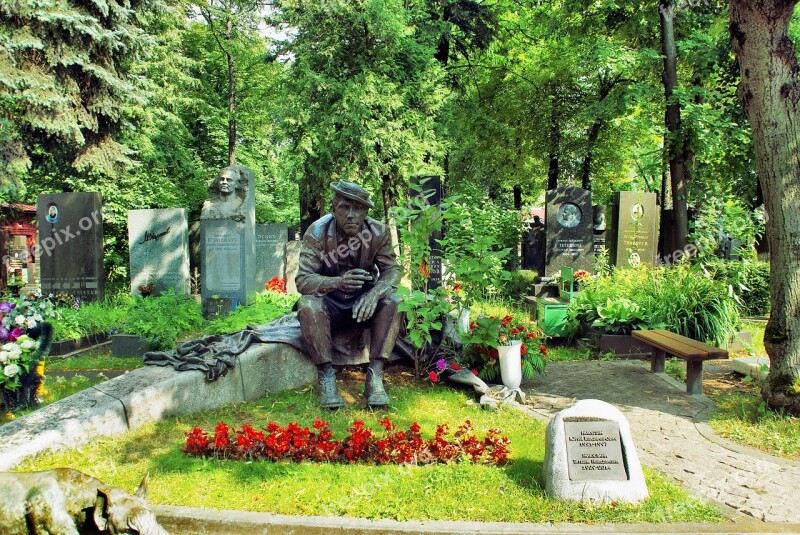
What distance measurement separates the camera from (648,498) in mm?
3492

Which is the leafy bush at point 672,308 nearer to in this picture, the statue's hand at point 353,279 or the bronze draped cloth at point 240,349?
the bronze draped cloth at point 240,349

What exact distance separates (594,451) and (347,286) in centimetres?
260

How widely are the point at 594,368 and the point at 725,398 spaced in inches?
68.2

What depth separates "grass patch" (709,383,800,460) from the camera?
454 cm

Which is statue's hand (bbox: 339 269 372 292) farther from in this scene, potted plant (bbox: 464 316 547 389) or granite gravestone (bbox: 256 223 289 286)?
granite gravestone (bbox: 256 223 289 286)

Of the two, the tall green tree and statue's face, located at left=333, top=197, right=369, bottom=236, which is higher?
the tall green tree

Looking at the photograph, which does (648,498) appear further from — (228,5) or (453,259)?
(228,5)

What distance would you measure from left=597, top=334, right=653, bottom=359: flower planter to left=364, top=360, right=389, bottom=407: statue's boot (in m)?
4.23

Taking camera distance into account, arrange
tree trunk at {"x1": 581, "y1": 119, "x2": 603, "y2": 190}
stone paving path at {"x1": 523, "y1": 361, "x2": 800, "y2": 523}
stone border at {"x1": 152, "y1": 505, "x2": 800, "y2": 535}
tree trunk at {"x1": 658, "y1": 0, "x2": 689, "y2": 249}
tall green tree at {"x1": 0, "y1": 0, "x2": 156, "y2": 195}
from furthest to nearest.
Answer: tree trunk at {"x1": 581, "y1": 119, "x2": 603, "y2": 190} < tall green tree at {"x1": 0, "y1": 0, "x2": 156, "y2": 195} < tree trunk at {"x1": 658, "y1": 0, "x2": 689, "y2": 249} < stone paving path at {"x1": 523, "y1": 361, "x2": 800, "y2": 523} < stone border at {"x1": 152, "y1": 505, "x2": 800, "y2": 535}

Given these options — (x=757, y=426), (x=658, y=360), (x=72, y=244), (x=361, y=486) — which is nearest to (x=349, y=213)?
(x=361, y=486)

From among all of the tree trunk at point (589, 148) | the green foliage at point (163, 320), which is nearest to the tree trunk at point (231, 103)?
the green foliage at point (163, 320)

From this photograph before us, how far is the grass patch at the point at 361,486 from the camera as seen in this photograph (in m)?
3.34

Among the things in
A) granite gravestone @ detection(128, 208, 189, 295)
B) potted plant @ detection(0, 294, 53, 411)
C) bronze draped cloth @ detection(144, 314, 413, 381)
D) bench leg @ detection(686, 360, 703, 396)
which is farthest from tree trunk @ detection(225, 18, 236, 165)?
bench leg @ detection(686, 360, 703, 396)

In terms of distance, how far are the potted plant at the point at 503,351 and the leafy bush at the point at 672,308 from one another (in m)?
2.52
